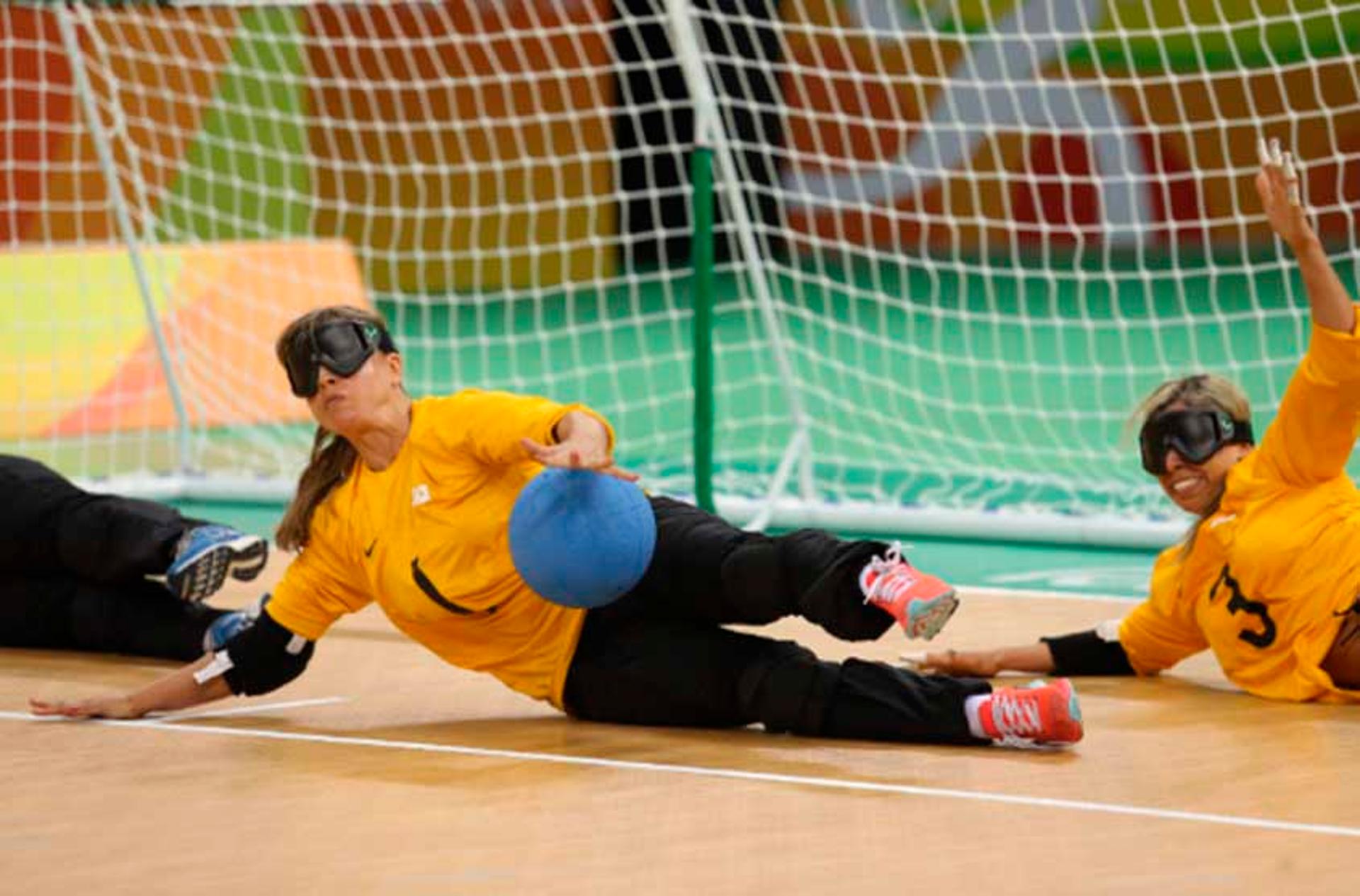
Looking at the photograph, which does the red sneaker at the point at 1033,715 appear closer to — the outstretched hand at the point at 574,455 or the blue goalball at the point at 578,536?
the blue goalball at the point at 578,536

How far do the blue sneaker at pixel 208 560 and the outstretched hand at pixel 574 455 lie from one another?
180 cm

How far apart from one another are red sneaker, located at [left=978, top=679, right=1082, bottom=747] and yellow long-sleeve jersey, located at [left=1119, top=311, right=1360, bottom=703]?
882mm

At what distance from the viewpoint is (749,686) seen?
5.44m

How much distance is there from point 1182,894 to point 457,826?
4.46 feet

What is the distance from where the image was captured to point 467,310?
17.9 metres

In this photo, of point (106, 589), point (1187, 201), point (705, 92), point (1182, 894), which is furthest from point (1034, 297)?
point (1182, 894)

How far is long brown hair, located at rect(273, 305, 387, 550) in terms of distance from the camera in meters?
5.56

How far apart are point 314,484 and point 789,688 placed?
1.20 metres

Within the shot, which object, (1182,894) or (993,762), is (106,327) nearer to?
(993,762)

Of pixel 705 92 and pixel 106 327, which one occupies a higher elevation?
pixel 705 92

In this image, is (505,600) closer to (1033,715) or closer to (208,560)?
(1033,715)

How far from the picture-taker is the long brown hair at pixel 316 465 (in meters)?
5.56

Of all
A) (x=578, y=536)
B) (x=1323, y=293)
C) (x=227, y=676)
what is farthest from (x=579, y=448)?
(x=1323, y=293)

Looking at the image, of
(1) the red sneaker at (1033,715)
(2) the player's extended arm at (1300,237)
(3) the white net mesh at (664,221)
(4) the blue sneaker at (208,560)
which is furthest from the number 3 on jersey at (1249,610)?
(3) the white net mesh at (664,221)
